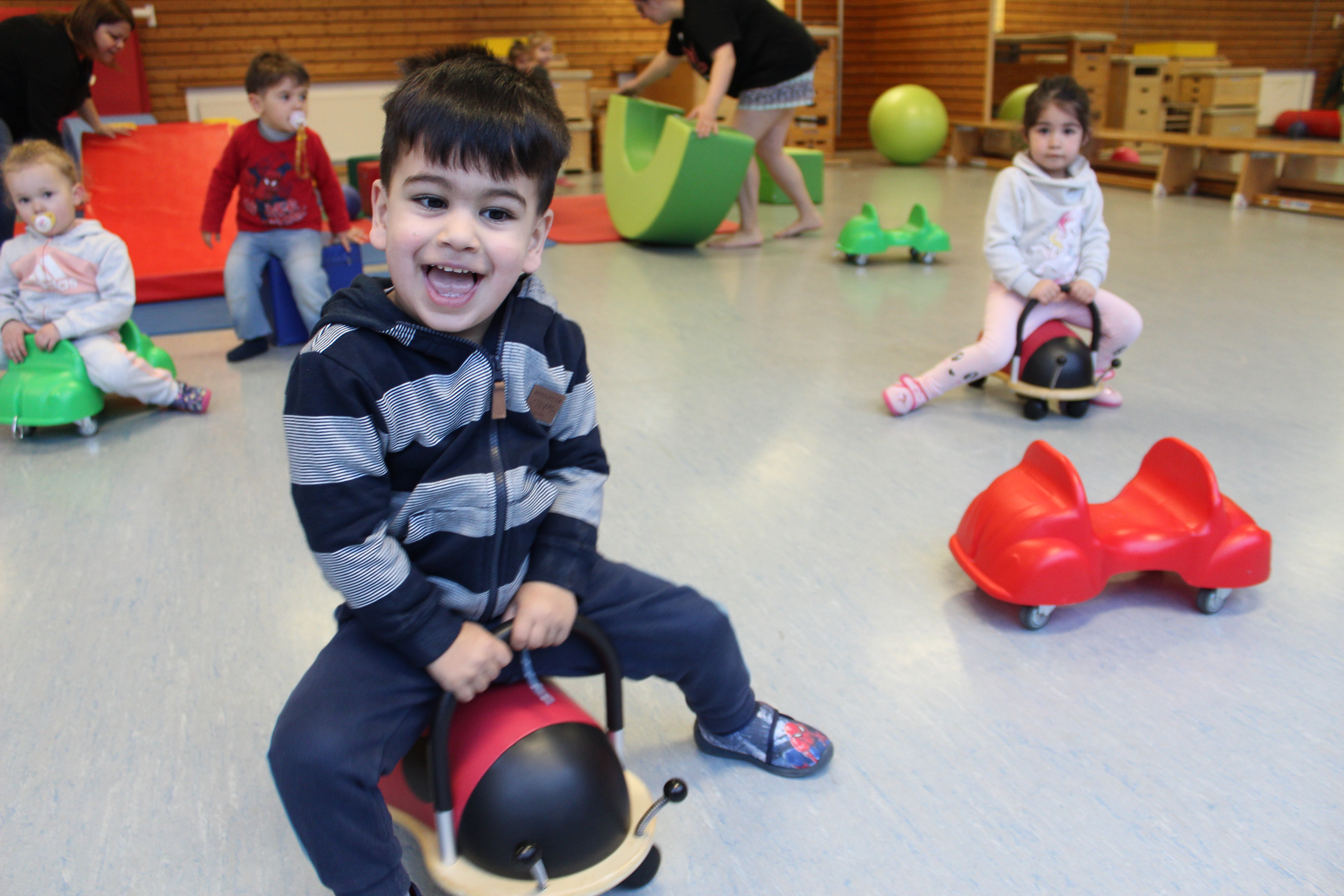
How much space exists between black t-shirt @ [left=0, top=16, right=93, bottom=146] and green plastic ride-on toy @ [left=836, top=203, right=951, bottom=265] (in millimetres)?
3046

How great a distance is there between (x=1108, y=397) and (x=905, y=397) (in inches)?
20.9

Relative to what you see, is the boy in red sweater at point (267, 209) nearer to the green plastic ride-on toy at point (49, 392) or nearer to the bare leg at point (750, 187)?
the green plastic ride-on toy at point (49, 392)

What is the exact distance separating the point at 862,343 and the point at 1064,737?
6.55ft

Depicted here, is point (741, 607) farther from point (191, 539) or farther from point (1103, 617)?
point (191, 539)

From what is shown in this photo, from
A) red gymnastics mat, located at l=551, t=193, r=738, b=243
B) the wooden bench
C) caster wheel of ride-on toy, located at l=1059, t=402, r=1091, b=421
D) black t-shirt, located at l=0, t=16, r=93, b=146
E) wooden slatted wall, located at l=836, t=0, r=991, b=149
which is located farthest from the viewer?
wooden slatted wall, located at l=836, t=0, r=991, b=149

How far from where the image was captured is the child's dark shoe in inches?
125

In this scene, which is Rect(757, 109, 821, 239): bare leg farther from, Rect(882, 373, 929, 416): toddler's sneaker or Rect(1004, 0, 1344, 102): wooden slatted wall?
Rect(1004, 0, 1344, 102): wooden slatted wall

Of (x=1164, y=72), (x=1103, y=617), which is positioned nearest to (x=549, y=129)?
(x=1103, y=617)

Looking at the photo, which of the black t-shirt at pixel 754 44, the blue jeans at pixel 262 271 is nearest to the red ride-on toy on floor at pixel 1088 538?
the blue jeans at pixel 262 271

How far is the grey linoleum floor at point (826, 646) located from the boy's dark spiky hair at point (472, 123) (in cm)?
76

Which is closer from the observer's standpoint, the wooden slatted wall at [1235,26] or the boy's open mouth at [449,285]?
the boy's open mouth at [449,285]

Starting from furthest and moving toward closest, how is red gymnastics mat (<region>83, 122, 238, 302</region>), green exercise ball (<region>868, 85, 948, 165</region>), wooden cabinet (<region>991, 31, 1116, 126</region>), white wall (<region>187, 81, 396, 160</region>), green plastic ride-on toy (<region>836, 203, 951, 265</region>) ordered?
wooden cabinet (<region>991, 31, 1116, 126</region>) → green exercise ball (<region>868, 85, 948, 165</region>) → white wall (<region>187, 81, 396, 160</region>) → green plastic ride-on toy (<region>836, 203, 951, 265</region>) → red gymnastics mat (<region>83, 122, 238, 302</region>)

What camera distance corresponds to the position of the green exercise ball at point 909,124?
26.3 ft

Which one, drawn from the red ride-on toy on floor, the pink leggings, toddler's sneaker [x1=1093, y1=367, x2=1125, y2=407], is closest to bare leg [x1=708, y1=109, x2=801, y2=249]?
the pink leggings
